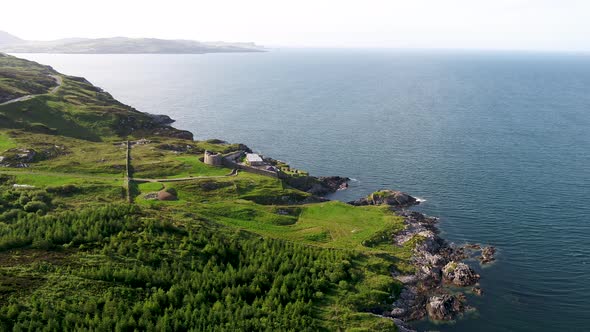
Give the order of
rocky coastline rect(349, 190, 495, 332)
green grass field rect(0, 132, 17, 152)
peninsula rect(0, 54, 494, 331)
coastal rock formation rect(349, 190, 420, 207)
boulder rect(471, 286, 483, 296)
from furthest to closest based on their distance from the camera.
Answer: green grass field rect(0, 132, 17, 152)
coastal rock formation rect(349, 190, 420, 207)
boulder rect(471, 286, 483, 296)
rocky coastline rect(349, 190, 495, 332)
peninsula rect(0, 54, 494, 331)

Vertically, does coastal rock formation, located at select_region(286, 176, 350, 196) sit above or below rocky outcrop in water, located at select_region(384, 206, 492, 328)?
above

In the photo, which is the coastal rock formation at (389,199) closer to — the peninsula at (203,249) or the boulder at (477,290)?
the peninsula at (203,249)

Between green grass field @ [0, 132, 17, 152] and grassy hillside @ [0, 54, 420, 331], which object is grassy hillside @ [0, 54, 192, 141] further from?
grassy hillside @ [0, 54, 420, 331]

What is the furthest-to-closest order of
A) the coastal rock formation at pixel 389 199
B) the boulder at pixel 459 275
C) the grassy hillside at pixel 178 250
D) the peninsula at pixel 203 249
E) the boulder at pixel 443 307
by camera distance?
1. the coastal rock formation at pixel 389 199
2. the boulder at pixel 459 275
3. the boulder at pixel 443 307
4. the peninsula at pixel 203 249
5. the grassy hillside at pixel 178 250

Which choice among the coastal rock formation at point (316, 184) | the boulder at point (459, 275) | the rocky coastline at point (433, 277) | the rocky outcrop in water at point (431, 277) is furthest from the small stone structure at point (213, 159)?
the boulder at point (459, 275)

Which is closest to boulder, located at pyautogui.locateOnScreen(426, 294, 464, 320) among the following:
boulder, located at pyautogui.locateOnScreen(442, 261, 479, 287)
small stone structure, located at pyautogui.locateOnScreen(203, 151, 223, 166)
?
boulder, located at pyautogui.locateOnScreen(442, 261, 479, 287)

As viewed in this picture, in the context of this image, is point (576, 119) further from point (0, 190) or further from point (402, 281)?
point (0, 190)

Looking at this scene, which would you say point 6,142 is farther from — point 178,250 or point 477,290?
point 477,290
